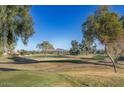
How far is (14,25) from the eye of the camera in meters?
19.1

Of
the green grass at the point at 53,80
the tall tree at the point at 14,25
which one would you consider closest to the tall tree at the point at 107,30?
the green grass at the point at 53,80

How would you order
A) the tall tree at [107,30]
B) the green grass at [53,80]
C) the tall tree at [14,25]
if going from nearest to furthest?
1. the green grass at [53,80]
2. the tall tree at [14,25]
3. the tall tree at [107,30]

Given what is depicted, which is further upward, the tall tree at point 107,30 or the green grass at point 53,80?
the tall tree at point 107,30

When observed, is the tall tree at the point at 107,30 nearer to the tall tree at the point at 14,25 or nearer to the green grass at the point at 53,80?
the green grass at the point at 53,80

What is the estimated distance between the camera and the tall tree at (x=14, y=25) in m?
18.5

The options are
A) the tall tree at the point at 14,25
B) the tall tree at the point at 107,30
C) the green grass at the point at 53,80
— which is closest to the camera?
the green grass at the point at 53,80

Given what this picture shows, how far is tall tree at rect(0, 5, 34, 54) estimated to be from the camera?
Result: 1845cm

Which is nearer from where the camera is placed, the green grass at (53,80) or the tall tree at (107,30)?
the green grass at (53,80)

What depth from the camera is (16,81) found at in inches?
643

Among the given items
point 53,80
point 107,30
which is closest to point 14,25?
point 53,80
